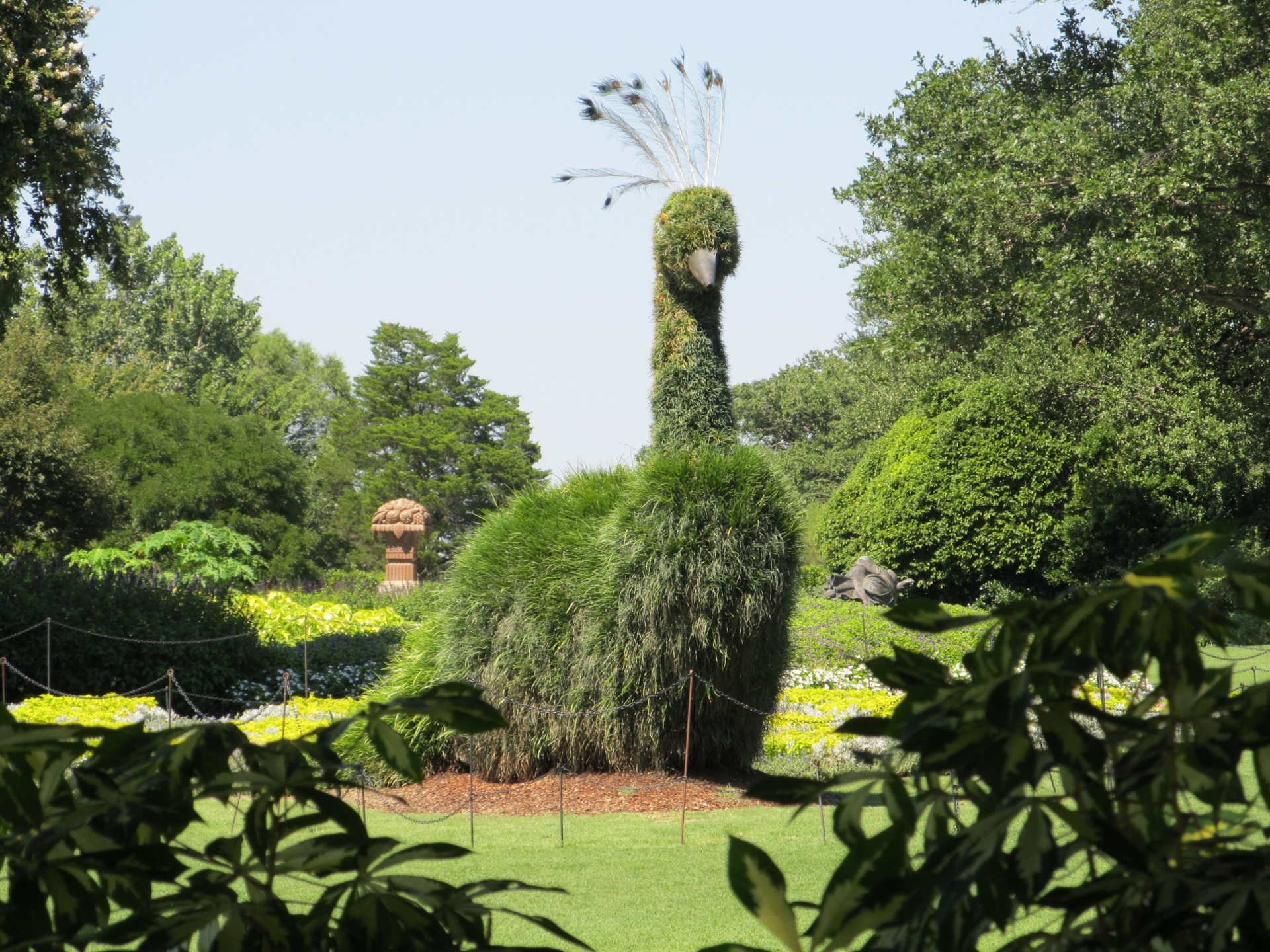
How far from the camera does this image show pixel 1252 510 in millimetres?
21172

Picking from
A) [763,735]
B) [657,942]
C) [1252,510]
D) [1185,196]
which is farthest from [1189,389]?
[657,942]

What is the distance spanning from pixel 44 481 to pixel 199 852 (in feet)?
81.2

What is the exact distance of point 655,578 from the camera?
8.22 metres

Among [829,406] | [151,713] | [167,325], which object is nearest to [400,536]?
[151,713]

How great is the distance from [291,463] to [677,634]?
82.2 ft

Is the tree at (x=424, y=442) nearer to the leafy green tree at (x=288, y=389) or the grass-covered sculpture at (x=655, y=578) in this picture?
the leafy green tree at (x=288, y=389)

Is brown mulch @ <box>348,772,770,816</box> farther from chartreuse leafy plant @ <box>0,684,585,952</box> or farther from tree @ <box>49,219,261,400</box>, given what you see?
tree @ <box>49,219,261,400</box>

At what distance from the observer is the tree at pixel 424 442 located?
173 feet

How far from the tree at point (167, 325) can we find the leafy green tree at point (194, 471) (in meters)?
20.4

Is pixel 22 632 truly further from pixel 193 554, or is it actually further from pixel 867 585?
pixel 867 585

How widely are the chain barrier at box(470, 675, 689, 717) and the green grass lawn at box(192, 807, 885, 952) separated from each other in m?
0.75

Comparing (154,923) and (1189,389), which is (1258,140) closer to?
(1189,389)

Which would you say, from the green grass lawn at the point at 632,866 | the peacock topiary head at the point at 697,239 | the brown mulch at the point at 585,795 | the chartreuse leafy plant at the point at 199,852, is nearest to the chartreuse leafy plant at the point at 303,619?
the brown mulch at the point at 585,795

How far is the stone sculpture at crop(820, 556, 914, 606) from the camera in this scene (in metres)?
19.7
